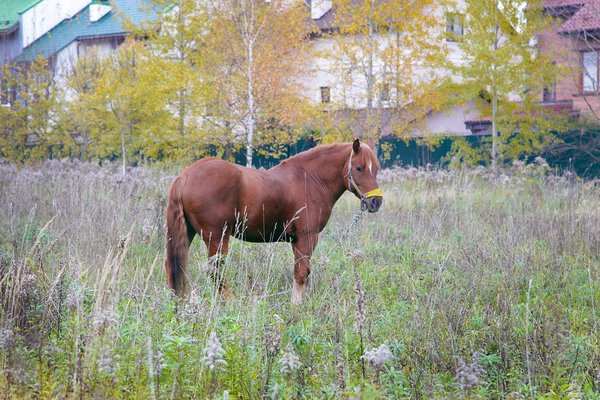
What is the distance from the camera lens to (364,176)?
321 inches

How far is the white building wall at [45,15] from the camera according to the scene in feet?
153

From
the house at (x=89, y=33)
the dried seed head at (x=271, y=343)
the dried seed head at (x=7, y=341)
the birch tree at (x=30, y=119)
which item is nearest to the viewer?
the dried seed head at (x=7, y=341)

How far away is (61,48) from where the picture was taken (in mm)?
42875

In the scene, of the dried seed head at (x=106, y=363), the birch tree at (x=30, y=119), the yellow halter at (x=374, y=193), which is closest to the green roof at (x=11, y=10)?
the birch tree at (x=30, y=119)

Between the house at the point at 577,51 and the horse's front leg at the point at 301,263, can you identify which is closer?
the horse's front leg at the point at 301,263

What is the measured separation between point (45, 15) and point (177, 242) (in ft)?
144

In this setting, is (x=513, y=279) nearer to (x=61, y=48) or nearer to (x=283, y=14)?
(x=283, y=14)

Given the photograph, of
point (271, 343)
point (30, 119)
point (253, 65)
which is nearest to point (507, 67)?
point (253, 65)

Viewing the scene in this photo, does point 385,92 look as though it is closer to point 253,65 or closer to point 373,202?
point 253,65

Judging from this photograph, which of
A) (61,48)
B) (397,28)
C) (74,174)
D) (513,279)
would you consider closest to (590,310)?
(513,279)

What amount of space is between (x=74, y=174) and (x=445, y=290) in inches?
386

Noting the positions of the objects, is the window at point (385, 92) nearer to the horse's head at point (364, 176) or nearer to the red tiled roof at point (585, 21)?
the red tiled roof at point (585, 21)

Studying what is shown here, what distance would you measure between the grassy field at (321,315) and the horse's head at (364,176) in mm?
786

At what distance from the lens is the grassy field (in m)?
4.45
